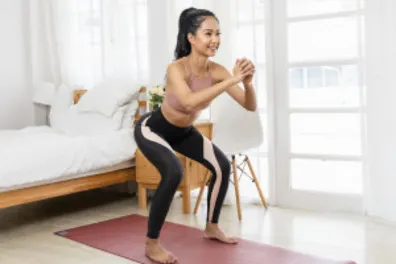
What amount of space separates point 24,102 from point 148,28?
5.44 feet

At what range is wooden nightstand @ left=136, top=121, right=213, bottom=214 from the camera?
3.47m

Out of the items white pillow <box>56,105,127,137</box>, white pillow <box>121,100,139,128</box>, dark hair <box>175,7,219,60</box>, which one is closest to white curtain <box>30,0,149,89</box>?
white pillow <box>121,100,139,128</box>

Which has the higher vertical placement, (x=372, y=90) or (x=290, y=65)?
(x=290, y=65)

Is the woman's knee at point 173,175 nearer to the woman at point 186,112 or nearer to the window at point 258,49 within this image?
the woman at point 186,112

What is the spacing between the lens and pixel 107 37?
171 inches

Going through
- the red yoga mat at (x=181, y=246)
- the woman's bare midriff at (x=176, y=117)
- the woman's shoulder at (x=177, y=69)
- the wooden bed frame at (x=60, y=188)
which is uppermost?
the woman's shoulder at (x=177, y=69)

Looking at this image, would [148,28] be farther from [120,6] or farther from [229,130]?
[229,130]

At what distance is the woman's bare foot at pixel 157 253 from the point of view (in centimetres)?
233

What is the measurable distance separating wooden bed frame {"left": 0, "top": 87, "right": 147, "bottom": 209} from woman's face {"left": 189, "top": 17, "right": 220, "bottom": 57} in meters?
1.45

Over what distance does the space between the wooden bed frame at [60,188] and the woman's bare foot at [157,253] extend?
1012mm

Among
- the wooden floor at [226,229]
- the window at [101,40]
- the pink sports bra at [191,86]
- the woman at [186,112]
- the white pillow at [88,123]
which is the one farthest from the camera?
the window at [101,40]

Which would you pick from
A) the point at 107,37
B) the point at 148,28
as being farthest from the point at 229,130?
the point at 107,37

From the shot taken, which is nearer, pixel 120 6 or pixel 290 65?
pixel 290 65

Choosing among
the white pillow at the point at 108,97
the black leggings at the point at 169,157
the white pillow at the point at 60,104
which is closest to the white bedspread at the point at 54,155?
the white pillow at the point at 108,97
